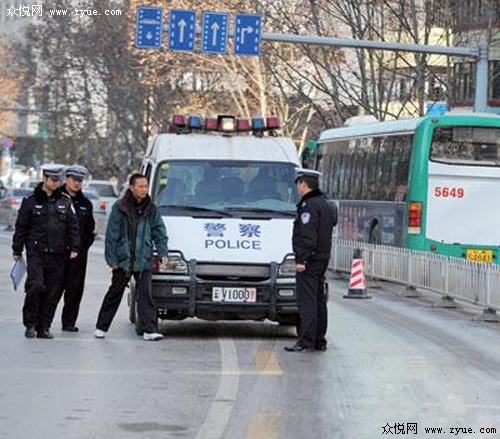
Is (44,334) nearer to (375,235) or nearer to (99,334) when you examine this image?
(99,334)

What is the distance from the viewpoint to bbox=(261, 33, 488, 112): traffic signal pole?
32656mm

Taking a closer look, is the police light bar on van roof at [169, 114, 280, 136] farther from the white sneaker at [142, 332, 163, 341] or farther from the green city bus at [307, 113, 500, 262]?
the green city bus at [307, 113, 500, 262]

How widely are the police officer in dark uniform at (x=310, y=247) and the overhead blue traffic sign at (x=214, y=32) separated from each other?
20.9 m

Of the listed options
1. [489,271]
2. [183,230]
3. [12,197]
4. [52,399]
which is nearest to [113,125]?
[12,197]

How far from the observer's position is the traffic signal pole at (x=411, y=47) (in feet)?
107

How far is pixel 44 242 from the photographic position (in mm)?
17250

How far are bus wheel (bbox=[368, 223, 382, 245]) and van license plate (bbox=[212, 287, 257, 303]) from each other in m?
16.6

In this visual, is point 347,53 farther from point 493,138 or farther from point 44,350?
point 44,350

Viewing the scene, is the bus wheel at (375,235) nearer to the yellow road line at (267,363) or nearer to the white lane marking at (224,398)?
the white lane marking at (224,398)

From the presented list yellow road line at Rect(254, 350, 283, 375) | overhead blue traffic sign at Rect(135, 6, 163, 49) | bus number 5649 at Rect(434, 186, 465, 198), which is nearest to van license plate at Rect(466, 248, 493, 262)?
bus number 5649 at Rect(434, 186, 465, 198)

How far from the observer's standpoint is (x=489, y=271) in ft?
74.3

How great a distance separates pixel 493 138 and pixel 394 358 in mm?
15750

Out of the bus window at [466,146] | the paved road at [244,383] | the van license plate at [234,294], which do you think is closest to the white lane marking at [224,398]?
the paved road at [244,383]

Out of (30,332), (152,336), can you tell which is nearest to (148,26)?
(30,332)
